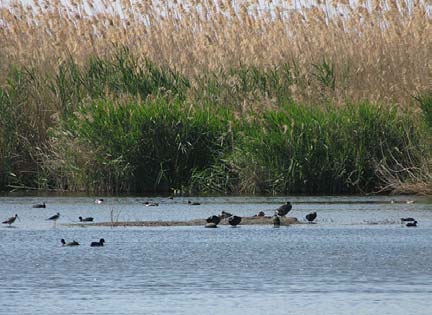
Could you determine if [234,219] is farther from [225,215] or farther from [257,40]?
[257,40]

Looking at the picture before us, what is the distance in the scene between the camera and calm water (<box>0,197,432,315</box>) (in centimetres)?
834

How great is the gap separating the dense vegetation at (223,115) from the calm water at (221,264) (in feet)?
5.45

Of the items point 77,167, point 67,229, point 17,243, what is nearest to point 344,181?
point 77,167

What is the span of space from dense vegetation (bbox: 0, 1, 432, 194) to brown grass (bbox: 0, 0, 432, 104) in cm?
4

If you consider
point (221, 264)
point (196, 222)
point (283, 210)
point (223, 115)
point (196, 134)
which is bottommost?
point (221, 264)

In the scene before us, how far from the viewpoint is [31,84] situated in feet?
60.6

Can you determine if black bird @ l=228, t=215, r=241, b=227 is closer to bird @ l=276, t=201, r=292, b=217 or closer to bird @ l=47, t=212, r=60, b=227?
bird @ l=276, t=201, r=292, b=217

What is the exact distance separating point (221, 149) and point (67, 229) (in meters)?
4.59

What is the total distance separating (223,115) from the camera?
1755cm

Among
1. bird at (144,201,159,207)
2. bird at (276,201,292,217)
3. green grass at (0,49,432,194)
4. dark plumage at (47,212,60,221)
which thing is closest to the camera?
dark plumage at (47,212,60,221)

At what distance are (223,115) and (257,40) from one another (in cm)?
315

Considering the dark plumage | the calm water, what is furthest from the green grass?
the dark plumage

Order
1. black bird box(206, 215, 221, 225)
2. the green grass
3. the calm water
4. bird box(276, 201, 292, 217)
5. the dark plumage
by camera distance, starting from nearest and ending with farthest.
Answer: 1. the calm water
2. black bird box(206, 215, 221, 225)
3. the dark plumage
4. bird box(276, 201, 292, 217)
5. the green grass

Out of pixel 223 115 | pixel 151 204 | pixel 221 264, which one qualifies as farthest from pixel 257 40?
pixel 221 264
